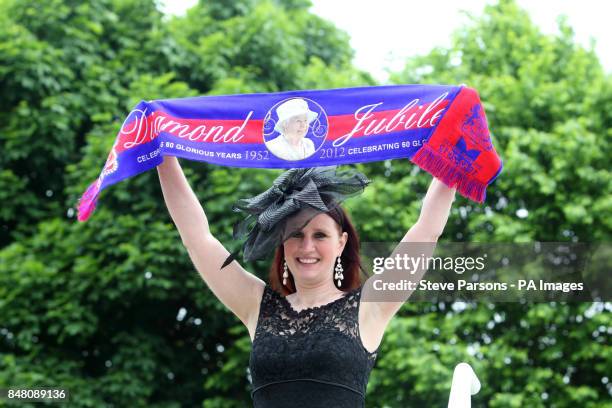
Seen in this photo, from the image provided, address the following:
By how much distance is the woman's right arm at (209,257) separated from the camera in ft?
9.20

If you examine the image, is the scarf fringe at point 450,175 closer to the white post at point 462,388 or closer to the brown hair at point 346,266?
the brown hair at point 346,266

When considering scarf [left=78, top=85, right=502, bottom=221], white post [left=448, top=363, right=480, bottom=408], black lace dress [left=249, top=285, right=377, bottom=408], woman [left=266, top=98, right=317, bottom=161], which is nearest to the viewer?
white post [left=448, top=363, right=480, bottom=408]

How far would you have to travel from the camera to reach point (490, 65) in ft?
33.8

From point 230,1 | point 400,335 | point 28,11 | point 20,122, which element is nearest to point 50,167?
point 20,122

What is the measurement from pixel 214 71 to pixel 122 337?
295 cm

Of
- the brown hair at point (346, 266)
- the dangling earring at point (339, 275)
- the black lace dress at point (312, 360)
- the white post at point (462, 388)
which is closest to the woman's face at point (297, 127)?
the brown hair at point (346, 266)

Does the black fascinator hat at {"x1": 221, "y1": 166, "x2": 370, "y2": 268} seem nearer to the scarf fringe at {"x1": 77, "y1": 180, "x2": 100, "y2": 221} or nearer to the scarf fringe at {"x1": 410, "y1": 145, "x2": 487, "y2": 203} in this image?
the scarf fringe at {"x1": 410, "y1": 145, "x2": 487, "y2": 203}

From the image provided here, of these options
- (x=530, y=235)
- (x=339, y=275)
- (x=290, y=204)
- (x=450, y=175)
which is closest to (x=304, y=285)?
(x=339, y=275)

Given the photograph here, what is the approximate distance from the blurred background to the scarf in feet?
19.3

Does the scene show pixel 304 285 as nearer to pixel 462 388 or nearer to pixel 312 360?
pixel 312 360

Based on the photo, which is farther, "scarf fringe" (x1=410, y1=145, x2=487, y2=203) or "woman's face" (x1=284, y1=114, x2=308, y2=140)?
"woman's face" (x1=284, y1=114, x2=308, y2=140)

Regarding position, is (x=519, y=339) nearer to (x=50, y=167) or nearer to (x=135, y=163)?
(x=50, y=167)

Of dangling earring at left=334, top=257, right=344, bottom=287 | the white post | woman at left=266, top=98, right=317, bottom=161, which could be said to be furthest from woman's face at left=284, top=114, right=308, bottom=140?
the white post

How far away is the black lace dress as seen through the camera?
257cm
